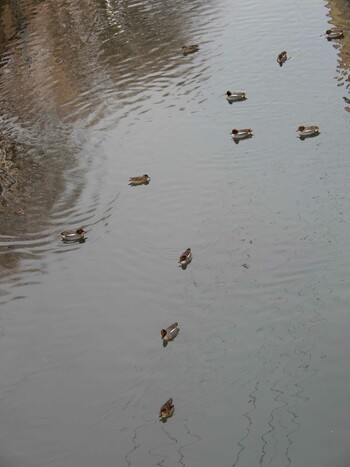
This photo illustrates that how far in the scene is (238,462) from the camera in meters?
9.88

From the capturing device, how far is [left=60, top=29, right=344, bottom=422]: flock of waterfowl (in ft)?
35.4

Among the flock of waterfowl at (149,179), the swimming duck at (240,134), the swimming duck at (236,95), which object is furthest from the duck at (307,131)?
the swimming duck at (236,95)

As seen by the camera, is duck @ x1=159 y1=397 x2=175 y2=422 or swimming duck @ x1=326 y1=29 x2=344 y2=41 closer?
duck @ x1=159 y1=397 x2=175 y2=422

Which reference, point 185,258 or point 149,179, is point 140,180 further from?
point 185,258

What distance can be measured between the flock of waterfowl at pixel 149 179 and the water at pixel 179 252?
4.8 inches

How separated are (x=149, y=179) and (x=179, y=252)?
2866 mm

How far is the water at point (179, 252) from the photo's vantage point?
10648 mm

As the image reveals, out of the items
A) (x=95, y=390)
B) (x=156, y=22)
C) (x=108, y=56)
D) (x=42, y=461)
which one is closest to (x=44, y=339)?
(x=95, y=390)

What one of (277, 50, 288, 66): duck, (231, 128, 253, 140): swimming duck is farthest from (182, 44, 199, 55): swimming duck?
(231, 128, 253, 140): swimming duck

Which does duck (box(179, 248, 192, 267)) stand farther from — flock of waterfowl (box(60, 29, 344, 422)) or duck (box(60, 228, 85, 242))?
duck (box(60, 228, 85, 242))

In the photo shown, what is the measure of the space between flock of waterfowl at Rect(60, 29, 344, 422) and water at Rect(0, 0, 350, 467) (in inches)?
4.8

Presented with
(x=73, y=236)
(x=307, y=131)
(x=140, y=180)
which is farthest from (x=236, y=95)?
(x=73, y=236)

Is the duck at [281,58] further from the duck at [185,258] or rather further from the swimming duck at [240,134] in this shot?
the duck at [185,258]

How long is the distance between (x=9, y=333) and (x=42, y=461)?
10.1 ft
